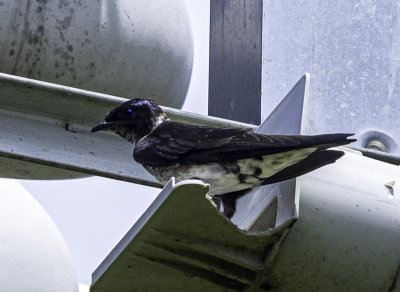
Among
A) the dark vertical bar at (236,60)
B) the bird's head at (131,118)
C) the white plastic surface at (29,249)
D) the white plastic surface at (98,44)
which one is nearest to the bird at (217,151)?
the bird's head at (131,118)

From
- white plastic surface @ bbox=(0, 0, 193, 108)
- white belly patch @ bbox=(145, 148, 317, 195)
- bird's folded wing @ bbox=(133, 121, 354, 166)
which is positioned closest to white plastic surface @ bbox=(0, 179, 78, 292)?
white plastic surface @ bbox=(0, 0, 193, 108)

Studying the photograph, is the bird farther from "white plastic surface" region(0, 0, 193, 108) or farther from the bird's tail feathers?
"white plastic surface" region(0, 0, 193, 108)

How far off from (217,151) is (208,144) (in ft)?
0.19

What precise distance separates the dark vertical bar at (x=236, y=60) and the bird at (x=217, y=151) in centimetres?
61

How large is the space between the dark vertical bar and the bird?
1.99 ft

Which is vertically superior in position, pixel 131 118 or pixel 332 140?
pixel 332 140

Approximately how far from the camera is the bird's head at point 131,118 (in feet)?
14.7

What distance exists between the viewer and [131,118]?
15.1ft

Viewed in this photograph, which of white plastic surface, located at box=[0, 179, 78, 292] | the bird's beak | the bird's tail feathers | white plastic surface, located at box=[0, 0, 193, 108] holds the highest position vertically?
white plastic surface, located at box=[0, 0, 193, 108]

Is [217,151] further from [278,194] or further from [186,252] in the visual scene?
[186,252]

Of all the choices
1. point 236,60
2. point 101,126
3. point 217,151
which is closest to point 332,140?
point 217,151

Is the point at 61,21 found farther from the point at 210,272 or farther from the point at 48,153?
the point at 210,272

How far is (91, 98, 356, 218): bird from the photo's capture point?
3.73 m

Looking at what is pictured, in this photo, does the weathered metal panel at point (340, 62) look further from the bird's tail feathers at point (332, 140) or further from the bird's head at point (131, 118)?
the bird's tail feathers at point (332, 140)
